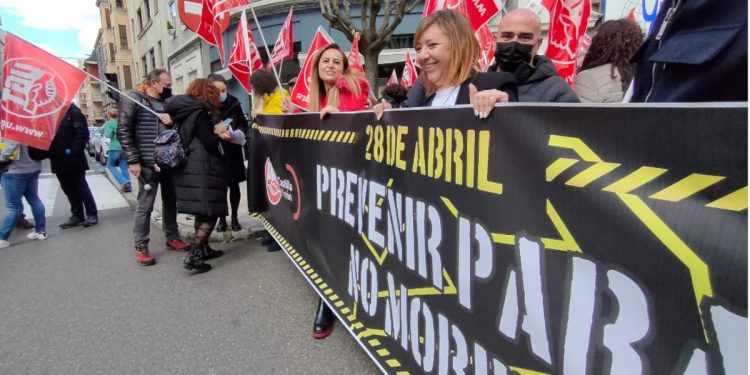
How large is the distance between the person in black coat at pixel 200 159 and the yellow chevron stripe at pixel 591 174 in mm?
3248

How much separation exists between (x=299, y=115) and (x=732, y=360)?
9.01 feet

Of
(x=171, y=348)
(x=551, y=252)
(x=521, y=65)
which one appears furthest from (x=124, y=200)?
(x=551, y=252)

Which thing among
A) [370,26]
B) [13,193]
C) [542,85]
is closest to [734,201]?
[542,85]

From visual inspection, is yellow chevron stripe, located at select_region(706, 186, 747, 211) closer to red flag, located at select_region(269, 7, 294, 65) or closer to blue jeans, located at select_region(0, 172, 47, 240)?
red flag, located at select_region(269, 7, 294, 65)

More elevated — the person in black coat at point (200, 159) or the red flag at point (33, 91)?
the red flag at point (33, 91)

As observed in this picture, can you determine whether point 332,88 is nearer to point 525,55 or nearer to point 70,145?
point 525,55

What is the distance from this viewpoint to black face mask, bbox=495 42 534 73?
7.00 ft

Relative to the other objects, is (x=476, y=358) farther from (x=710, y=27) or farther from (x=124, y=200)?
(x=124, y=200)

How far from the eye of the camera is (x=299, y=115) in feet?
10.2

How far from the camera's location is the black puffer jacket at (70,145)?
5492mm

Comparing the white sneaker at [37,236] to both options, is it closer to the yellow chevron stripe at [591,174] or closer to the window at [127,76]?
the yellow chevron stripe at [591,174]

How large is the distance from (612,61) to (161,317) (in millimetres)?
3448

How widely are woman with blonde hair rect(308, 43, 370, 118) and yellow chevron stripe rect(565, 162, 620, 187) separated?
2216 millimetres

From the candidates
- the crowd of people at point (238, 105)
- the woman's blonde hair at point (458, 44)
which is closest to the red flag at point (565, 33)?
the crowd of people at point (238, 105)
